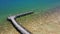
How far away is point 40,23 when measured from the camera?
28.1 feet

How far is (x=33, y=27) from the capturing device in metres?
8.12

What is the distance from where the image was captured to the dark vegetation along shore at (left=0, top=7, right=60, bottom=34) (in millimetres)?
7708

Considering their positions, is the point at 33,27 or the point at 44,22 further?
the point at 44,22

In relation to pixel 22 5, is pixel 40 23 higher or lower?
lower

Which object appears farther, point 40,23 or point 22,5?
point 22,5

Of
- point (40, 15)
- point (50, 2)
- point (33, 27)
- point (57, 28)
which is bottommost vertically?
point (57, 28)

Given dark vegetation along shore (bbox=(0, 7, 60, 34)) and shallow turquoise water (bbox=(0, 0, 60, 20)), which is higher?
shallow turquoise water (bbox=(0, 0, 60, 20))

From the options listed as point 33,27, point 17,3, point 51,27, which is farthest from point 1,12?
point 51,27

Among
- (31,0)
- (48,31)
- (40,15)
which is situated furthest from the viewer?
(31,0)

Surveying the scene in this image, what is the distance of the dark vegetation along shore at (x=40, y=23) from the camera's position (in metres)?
7.71

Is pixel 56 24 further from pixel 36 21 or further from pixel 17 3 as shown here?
pixel 17 3

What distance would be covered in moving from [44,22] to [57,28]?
1.12m

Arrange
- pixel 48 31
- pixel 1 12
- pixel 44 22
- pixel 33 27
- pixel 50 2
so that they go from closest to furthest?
pixel 48 31
pixel 33 27
pixel 44 22
pixel 1 12
pixel 50 2

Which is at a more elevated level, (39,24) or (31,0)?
(31,0)
